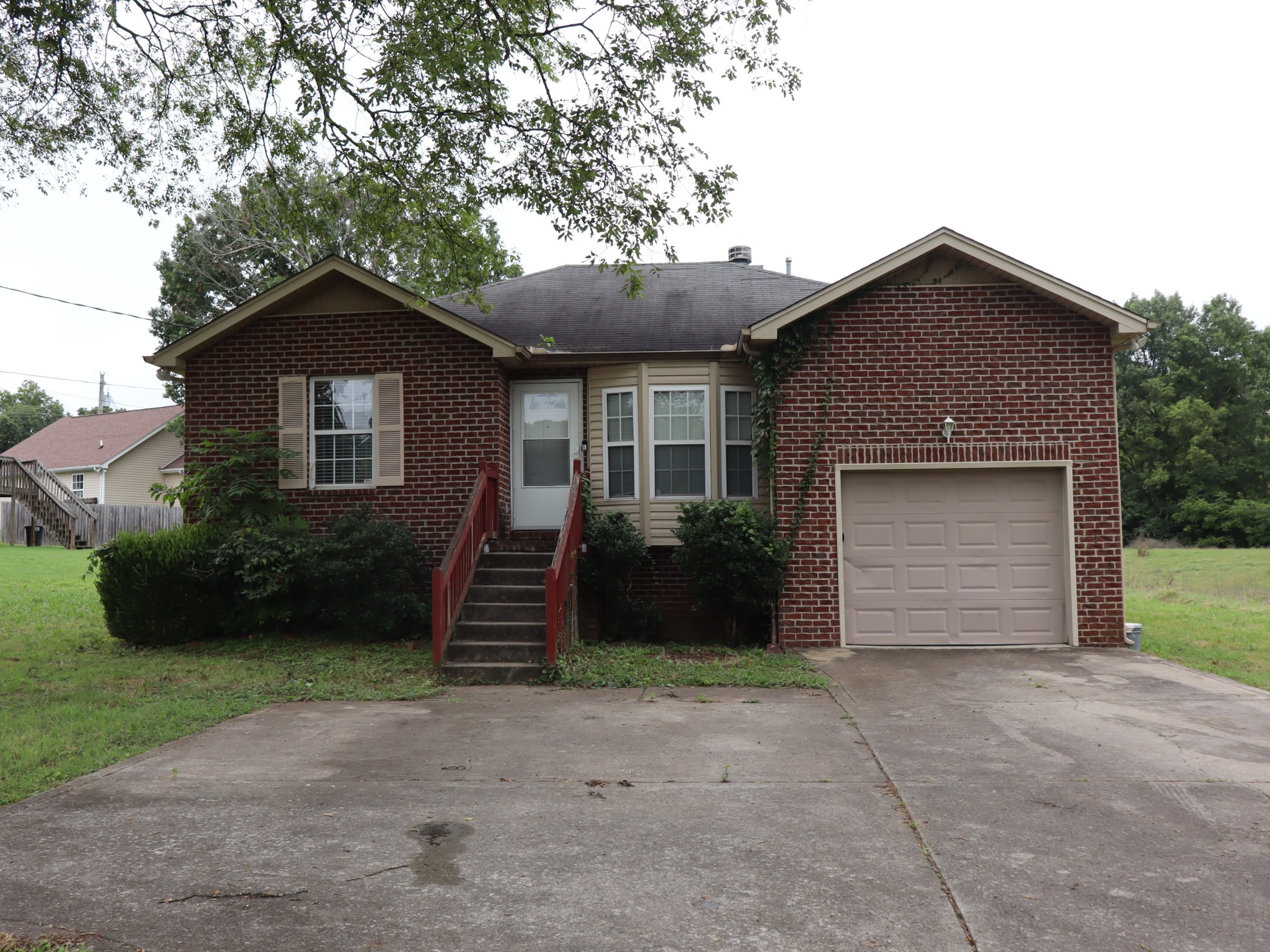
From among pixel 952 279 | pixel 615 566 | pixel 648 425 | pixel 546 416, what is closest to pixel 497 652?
pixel 615 566

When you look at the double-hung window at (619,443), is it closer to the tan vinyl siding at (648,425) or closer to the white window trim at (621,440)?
the white window trim at (621,440)

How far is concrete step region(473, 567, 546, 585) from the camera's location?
425 inches

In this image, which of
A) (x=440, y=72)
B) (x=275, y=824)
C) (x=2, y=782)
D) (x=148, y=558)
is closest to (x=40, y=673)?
(x=148, y=558)

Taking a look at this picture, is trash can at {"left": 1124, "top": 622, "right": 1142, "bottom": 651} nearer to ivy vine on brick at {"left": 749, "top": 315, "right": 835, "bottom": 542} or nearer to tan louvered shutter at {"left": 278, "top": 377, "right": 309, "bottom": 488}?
ivy vine on brick at {"left": 749, "top": 315, "right": 835, "bottom": 542}

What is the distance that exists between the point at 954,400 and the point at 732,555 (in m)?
3.24

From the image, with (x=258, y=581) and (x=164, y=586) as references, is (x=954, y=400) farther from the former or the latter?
(x=164, y=586)

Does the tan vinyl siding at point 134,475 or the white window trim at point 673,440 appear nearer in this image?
the white window trim at point 673,440

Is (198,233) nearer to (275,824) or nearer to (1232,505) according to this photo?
(275,824)

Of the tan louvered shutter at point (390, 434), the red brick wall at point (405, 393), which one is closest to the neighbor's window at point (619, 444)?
the red brick wall at point (405, 393)

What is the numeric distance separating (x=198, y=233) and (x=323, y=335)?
1954 cm

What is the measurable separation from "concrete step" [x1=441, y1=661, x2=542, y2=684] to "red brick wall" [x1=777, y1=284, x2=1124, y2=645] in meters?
3.35

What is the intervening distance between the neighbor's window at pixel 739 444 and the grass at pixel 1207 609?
5255 millimetres

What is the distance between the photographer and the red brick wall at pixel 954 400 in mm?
10883

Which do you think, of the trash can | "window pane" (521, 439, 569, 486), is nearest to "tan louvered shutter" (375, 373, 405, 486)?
"window pane" (521, 439, 569, 486)
